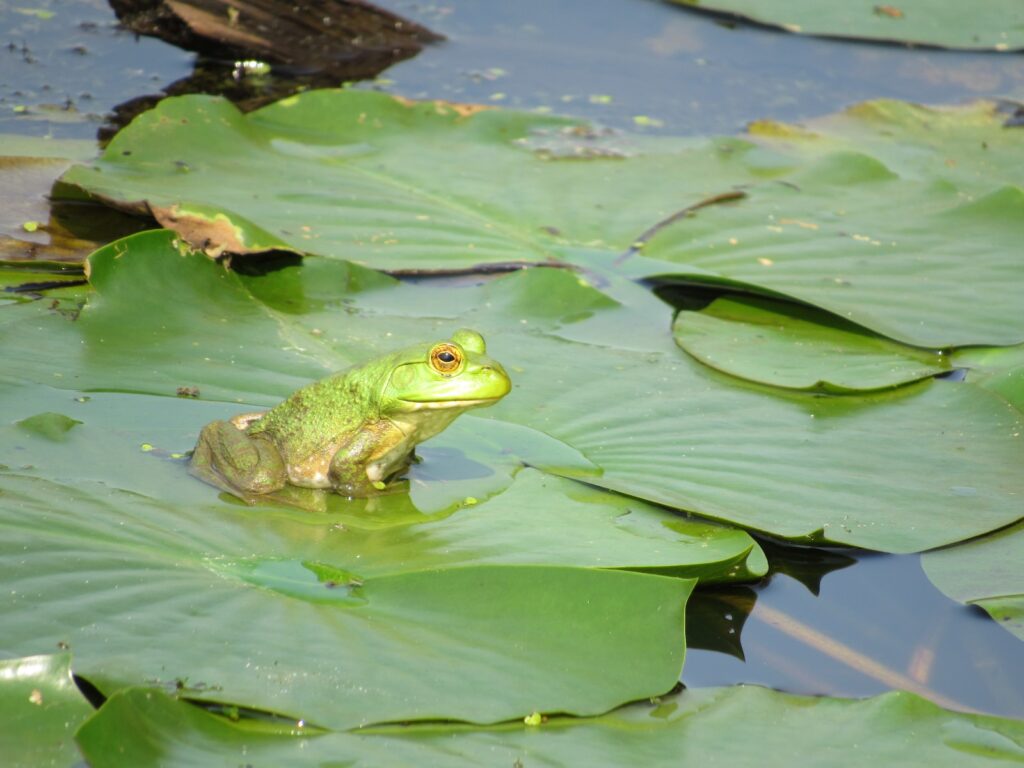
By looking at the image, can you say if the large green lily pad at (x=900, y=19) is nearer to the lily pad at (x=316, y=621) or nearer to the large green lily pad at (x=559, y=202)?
the large green lily pad at (x=559, y=202)

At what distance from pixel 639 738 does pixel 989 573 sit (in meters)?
1.46

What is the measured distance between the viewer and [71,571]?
316 cm

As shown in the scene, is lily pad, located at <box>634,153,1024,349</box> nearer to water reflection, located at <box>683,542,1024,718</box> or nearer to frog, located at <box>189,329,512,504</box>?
water reflection, located at <box>683,542,1024,718</box>

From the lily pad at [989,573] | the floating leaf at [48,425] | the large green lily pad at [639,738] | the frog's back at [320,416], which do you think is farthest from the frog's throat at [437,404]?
the lily pad at [989,573]

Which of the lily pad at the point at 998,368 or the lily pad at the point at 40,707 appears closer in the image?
the lily pad at the point at 40,707

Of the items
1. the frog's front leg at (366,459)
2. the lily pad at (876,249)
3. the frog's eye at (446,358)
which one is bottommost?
the frog's front leg at (366,459)

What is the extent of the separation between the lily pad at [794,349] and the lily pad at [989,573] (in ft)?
3.20

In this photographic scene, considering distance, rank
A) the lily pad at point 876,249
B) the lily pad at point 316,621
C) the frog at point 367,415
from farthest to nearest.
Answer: the lily pad at point 876,249
the frog at point 367,415
the lily pad at point 316,621

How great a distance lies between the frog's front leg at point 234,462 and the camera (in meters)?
3.87

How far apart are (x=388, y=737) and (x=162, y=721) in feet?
A: 1.73

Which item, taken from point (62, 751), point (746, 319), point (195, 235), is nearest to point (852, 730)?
point (62, 751)

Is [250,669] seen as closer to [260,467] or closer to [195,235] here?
[260,467]

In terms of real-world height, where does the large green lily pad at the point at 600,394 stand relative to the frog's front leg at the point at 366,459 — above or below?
above

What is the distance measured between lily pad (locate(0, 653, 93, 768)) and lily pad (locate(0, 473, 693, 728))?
0.13 metres
